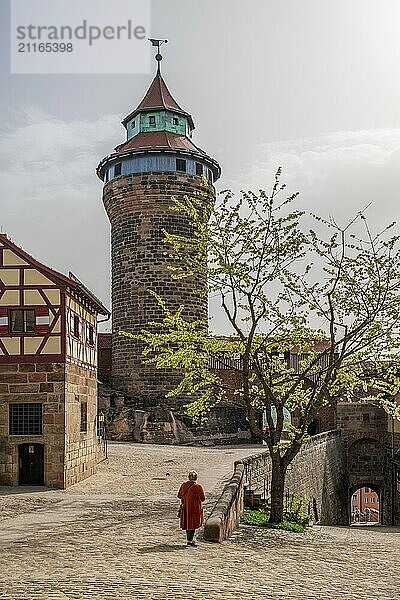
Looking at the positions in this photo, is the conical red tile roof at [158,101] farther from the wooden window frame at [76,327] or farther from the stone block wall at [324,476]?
the wooden window frame at [76,327]

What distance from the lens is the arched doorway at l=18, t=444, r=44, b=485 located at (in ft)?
75.0

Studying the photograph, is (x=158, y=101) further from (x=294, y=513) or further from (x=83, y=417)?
(x=294, y=513)

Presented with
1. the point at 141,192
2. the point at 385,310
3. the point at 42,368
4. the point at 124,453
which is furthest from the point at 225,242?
the point at 141,192

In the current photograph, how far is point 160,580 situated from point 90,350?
1761cm

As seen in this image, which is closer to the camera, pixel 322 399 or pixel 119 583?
pixel 119 583

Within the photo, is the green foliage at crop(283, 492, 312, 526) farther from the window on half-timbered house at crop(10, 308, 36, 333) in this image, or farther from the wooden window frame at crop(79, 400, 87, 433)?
the window on half-timbered house at crop(10, 308, 36, 333)

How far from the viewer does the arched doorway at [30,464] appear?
22.9 meters

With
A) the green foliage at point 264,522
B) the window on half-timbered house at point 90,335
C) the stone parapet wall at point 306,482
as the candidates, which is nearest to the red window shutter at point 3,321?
the window on half-timbered house at point 90,335

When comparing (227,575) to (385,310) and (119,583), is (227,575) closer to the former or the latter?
(119,583)

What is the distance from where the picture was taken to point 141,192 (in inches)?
1636

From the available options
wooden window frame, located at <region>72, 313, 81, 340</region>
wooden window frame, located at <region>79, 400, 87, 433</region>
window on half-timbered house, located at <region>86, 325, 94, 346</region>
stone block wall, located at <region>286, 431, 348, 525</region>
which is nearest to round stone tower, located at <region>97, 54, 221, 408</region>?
stone block wall, located at <region>286, 431, 348, 525</region>

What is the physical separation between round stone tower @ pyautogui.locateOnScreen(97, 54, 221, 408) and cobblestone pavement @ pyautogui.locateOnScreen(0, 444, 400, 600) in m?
19.6

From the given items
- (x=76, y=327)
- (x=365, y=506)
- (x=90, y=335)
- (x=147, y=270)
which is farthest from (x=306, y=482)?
(x=365, y=506)

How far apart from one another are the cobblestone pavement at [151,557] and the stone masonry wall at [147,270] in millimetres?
19485
